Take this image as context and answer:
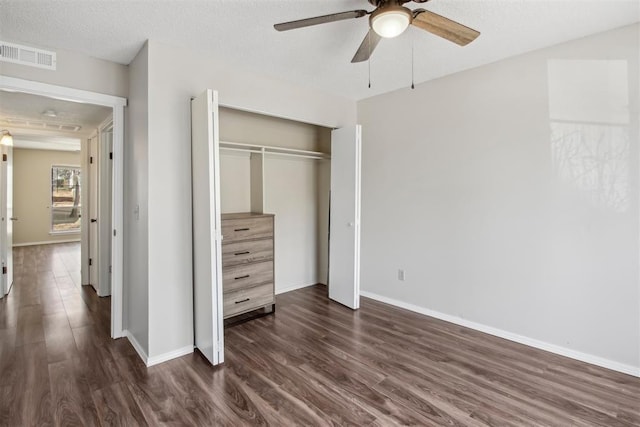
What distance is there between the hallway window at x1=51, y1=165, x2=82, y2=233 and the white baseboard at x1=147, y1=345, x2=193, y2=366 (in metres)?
8.13

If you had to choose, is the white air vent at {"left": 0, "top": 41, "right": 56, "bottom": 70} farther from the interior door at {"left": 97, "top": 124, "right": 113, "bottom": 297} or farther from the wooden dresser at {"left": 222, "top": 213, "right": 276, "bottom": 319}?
the wooden dresser at {"left": 222, "top": 213, "right": 276, "bottom": 319}

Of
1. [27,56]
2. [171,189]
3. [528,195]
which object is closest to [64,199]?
[27,56]

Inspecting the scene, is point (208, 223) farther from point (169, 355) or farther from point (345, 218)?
point (345, 218)

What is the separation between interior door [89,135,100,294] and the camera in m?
4.41

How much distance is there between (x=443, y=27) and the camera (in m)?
1.89

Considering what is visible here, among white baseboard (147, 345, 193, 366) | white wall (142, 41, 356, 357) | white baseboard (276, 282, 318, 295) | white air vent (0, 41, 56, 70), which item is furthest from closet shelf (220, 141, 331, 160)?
white baseboard (147, 345, 193, 366)

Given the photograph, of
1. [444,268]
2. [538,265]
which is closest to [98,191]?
[444,268]

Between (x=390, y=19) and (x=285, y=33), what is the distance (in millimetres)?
1028

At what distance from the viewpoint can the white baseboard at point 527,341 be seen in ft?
8.01

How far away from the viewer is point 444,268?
11.2ft

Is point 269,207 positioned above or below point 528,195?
below

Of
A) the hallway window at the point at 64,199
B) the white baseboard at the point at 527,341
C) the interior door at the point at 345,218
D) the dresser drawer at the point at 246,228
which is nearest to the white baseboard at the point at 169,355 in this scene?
the dresser drawer at the point at 246,228

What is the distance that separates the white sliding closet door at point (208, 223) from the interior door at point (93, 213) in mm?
2590

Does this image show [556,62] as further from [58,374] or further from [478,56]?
[58,374]
